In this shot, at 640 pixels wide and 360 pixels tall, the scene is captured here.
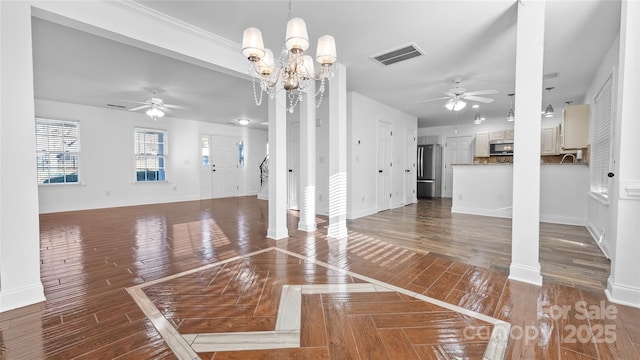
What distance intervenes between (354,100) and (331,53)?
296 cm

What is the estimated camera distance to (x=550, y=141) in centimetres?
669

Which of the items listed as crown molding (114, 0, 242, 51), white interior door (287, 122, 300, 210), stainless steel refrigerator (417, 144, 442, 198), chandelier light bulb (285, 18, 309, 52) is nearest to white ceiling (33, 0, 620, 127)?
crown molding (114, 0, 242, 51)

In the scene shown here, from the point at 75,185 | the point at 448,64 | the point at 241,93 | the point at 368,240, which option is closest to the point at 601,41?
the point at 448,64

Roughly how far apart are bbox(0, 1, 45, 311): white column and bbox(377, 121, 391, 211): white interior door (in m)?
5.05

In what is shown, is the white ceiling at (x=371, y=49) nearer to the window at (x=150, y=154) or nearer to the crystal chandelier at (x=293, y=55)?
the crystal chandelier at (x=293, y=55)

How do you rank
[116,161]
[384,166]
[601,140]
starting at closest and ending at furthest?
1. [601,140]
2. [384,166]
3. [116,161]

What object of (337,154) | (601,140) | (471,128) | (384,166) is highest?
(471,128)

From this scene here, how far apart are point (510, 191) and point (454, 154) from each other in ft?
12.1

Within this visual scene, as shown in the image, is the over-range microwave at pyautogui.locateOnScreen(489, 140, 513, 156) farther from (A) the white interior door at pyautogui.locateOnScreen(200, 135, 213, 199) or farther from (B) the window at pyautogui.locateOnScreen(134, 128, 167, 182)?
(B) the window at pyautogui.locateOnScreen(134, 128, 167, 182)

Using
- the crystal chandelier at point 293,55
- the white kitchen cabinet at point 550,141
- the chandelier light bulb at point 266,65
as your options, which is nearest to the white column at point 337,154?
the crystal chandelier at point 293,55

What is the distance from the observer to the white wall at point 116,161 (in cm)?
574

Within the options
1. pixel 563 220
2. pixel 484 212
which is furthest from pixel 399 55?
pixel 563 220

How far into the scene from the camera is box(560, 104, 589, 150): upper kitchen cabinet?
407 centimetres

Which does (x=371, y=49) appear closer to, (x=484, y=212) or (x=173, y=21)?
(x=173, y=21)
